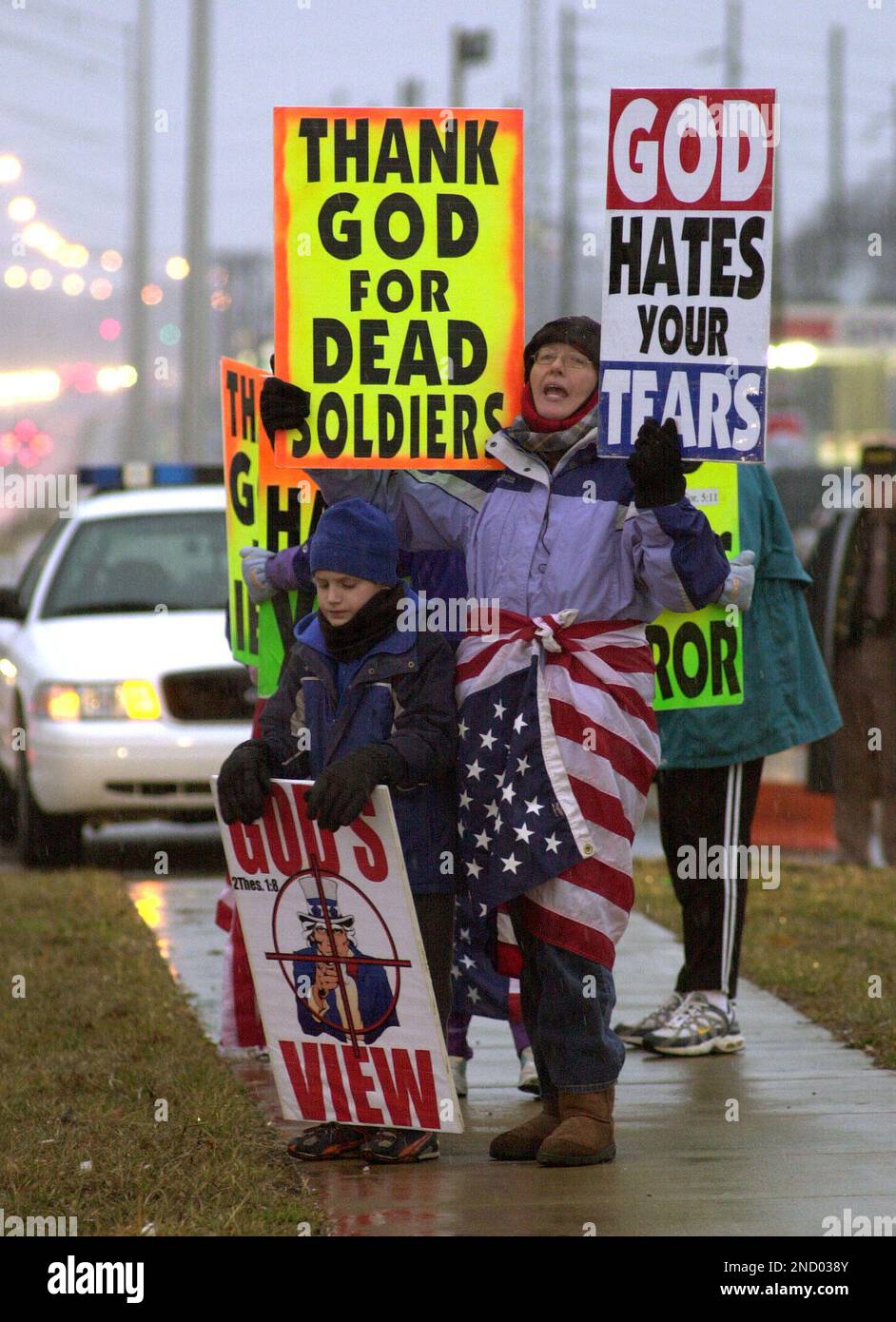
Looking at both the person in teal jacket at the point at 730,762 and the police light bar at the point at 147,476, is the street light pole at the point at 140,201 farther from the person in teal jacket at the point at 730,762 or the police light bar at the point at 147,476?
the person in teal jacket at the point at 730,762

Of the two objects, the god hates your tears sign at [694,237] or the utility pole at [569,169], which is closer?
the god hates your tears sign at [694,237]

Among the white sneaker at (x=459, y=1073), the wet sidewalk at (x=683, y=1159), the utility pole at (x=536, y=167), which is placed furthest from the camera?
the utility pole at (x=536, y=167)

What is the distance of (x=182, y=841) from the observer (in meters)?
12.7

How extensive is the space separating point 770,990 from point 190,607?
4.86 meters

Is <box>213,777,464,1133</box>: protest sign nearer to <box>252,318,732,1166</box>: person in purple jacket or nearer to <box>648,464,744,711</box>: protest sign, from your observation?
<box>252,318,732,1166</box>: person in purple jacket

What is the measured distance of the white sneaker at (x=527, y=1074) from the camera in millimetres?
5996

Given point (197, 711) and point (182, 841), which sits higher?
point (197, 711)

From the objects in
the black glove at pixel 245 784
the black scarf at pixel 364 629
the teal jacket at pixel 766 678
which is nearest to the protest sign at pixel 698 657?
the teal jacket at pixel 766 678

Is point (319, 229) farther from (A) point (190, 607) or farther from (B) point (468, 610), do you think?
(A) point (190, 607)

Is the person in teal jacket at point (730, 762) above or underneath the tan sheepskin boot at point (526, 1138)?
above

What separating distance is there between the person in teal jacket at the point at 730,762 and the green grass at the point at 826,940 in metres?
0.50

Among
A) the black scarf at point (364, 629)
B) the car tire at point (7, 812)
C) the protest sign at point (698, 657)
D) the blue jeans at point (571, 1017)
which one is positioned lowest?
the car tire at point (7, 812)

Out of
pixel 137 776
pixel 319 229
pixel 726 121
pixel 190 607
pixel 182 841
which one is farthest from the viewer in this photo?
pixel 182 841
